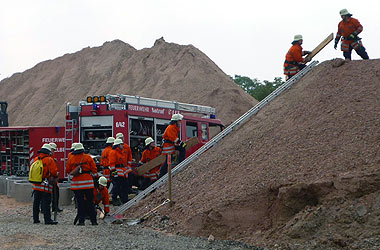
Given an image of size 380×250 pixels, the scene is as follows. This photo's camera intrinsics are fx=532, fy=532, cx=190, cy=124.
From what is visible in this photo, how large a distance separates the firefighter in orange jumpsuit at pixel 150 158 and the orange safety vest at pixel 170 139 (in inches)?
25.8

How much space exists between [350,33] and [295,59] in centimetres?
153

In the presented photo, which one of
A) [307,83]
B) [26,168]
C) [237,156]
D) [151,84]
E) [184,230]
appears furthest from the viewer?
[151,84]

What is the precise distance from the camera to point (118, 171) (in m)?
12.0

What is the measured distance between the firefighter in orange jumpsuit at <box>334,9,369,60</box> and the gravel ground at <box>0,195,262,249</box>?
756 cm

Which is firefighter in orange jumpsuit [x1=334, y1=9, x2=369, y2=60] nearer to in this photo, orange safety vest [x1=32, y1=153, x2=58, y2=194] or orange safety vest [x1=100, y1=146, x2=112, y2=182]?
orange safety vest [x1=100, y1=146, x2=112, y2=182]

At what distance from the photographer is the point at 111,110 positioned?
46.4 feet

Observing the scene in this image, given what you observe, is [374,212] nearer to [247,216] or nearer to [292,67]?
[247,216]

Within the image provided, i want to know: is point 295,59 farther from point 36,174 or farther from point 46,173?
point 36,174

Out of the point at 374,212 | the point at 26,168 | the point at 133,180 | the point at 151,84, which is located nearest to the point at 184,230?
the point at 374,212

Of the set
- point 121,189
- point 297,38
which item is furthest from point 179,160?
point 297,38

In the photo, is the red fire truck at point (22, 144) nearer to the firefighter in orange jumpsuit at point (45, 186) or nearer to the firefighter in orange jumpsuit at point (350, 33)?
the firefighter in orange jumpsuit at point (45, 186)

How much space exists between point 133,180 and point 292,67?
5165mm

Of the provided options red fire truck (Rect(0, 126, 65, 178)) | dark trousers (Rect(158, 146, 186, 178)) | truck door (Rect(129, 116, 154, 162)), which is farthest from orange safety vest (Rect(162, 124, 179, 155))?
red fire truck (Rect(0, 126, 65, 178))

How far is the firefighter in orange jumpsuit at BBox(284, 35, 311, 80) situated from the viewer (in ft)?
45.7
